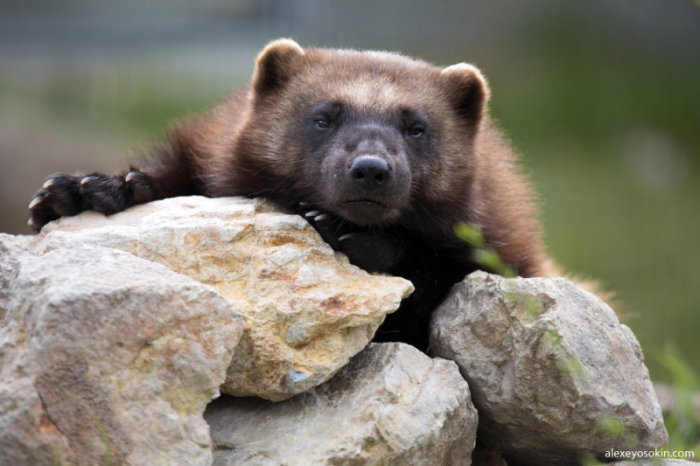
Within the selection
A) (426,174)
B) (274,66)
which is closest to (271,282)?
(426,174)

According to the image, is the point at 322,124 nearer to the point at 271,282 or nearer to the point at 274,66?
the point at 274,66

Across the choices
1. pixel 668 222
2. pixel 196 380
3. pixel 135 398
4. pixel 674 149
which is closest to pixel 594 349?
pixel 196 380

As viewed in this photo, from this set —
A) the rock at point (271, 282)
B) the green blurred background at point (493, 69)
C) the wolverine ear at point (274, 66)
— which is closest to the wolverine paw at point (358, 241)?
the rock at point (271, 282)

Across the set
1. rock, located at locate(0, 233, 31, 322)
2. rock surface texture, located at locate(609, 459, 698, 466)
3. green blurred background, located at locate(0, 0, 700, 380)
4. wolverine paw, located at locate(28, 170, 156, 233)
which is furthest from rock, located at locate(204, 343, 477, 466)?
green blurred background, located at locate(0, 0, 700, 380)

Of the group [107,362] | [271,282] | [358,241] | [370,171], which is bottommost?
[358,241]

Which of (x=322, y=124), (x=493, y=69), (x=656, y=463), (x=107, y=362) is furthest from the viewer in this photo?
(x=493, y=69)

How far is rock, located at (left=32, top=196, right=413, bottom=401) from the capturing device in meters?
3.77

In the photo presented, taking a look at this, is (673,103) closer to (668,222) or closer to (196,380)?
(668,222)

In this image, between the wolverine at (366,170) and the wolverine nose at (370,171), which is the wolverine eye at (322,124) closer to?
the wolverine at (366,170)

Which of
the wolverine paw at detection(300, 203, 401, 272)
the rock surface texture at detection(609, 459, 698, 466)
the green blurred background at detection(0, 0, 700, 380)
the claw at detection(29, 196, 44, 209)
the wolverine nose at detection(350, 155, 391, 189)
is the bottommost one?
the green blurred background at detection(0, 0, 700, 380)

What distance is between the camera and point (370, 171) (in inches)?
176

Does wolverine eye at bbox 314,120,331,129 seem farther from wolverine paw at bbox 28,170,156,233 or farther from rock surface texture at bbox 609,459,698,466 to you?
rock surface texture at bbox 609,459,698,466

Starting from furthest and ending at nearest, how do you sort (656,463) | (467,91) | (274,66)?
(467,91)
(274,66)
(656,463)

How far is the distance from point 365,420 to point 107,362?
1.19 meters
